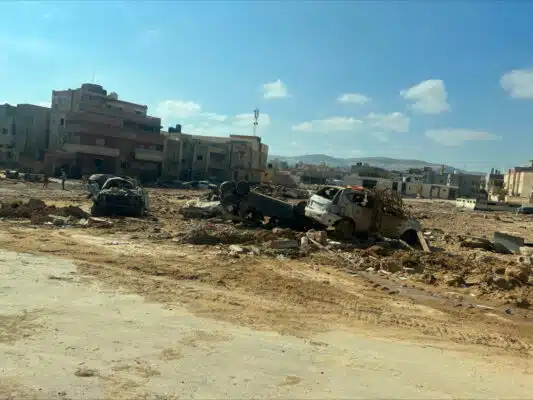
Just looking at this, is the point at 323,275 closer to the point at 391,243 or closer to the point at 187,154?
the point at 391,243

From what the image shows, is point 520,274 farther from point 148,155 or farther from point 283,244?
point 148,155

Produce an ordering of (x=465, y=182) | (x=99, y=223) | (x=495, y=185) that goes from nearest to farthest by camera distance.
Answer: (x=99, y=223) → (x=495, y=185) → (x=465, y=182)

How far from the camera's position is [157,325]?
623cm

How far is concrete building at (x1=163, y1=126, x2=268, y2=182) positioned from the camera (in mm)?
75125

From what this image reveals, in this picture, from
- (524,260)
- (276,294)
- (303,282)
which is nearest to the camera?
(276,294)

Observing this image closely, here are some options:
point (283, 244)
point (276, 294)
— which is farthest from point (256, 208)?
point (276, 294)

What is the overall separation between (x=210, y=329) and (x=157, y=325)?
0.67 m

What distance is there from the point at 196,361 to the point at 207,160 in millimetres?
74782

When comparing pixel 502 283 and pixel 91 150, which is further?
pixel 91 150

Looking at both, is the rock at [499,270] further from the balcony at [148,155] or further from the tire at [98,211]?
the balcony at [148,155]

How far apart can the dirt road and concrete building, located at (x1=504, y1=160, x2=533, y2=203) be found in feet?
262

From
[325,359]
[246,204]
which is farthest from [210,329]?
[246,204]

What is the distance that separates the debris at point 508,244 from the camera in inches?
718

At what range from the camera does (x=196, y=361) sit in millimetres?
5098
